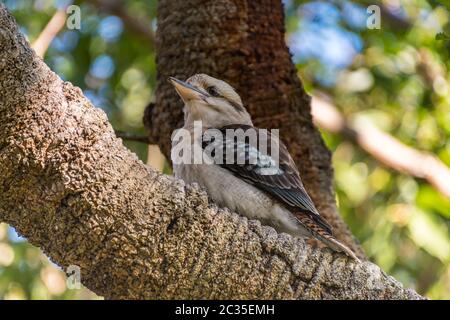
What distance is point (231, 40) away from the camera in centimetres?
550

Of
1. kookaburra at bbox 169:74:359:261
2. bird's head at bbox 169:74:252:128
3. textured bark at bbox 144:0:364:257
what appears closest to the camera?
kookaburra at bbox 169:74:359:261

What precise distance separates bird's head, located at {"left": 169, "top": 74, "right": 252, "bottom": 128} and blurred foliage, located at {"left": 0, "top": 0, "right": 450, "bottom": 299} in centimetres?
186

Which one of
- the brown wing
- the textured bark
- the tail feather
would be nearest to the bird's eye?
the textured bark

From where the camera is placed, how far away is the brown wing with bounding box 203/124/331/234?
14.4 ft

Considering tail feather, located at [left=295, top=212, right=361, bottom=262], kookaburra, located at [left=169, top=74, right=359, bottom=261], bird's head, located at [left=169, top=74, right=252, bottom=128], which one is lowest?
tail feather, located at [left=295, top=212, right=361, bottom=262]

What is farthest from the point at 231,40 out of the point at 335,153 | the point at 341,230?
the point at 335,153

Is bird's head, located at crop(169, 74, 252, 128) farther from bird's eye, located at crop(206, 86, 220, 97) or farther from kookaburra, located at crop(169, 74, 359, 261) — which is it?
kookaburra, located at crop(169, 74, 359, 261)

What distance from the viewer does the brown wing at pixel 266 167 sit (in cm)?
440

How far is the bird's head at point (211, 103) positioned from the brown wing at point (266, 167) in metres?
0.33

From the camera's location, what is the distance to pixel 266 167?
4582mm

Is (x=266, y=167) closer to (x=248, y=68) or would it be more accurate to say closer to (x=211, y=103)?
(x=211, y=103)

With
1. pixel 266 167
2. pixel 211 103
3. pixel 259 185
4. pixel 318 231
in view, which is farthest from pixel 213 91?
pixel 318 231

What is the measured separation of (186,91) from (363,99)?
153 inches

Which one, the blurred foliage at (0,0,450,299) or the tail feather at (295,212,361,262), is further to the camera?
the blurred foliage at (0,0,450,299)
